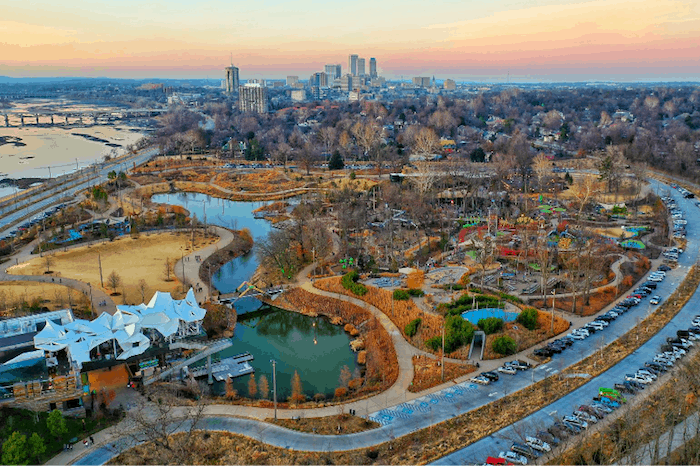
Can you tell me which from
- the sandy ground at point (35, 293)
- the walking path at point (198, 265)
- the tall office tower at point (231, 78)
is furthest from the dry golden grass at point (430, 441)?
the tall office tower at point (231, 78)

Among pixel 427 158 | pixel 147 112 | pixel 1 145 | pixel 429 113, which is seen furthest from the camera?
pixel 147 112

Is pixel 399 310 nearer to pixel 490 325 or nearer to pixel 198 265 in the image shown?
pixel 490 325

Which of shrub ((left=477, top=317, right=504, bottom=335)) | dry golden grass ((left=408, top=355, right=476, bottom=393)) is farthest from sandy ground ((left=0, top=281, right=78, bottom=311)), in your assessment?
shrub ((left=477, top=317, right=504, bottom=335))

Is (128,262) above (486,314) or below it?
below

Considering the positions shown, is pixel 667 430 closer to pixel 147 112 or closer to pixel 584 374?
pixel 584 374

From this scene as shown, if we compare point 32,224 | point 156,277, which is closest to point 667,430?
point 156,277

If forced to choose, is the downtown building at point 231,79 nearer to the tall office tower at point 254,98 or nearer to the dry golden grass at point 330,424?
the tall office tower at point 254,98

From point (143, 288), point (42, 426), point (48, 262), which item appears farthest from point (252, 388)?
point (48, 262)
